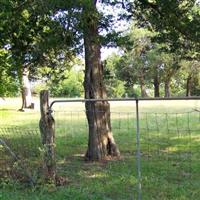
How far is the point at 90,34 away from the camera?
12.1 meters

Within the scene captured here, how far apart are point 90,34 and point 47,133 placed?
12.7 feet

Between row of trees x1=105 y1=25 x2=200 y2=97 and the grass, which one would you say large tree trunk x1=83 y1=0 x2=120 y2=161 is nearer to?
the grass

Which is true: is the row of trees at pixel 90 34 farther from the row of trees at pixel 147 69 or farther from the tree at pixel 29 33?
the row of trees at pixel 147 69

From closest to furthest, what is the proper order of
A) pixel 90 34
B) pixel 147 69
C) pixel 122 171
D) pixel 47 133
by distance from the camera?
pixel 47 133 → pixel 122 171 → pixel 90 34 → pixel 147 69

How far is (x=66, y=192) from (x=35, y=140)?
146 inches

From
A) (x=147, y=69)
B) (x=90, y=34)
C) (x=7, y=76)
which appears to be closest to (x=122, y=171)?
(x=90, y=34)

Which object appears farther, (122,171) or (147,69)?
(147,69)

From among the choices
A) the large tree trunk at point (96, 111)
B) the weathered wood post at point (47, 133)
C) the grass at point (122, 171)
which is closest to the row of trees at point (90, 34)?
the large tree trunk at point (96, 111)

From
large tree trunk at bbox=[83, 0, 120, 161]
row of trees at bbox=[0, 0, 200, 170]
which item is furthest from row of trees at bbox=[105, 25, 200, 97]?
Result: large tree trunk at bbox=[83, 0, 120, 161]

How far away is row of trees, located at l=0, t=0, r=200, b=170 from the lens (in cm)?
1102

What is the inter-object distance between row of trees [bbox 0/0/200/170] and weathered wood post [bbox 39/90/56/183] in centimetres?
225

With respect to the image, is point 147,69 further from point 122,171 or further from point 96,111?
point 122,171

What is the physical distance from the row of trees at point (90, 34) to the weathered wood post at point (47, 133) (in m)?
2.25

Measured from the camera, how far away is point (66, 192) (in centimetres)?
863
